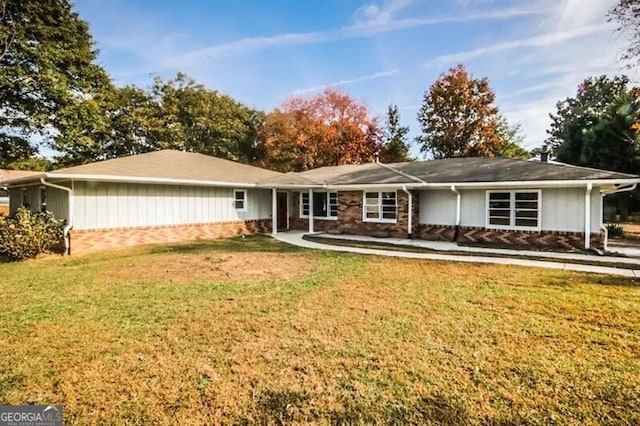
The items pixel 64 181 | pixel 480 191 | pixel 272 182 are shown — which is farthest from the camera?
pixel 272 182

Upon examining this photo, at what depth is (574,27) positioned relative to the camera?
11914mm

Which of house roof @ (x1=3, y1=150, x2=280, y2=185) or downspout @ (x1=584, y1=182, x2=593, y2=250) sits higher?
house roof @ (x1=3, y1=150, x2=280, y2=185)

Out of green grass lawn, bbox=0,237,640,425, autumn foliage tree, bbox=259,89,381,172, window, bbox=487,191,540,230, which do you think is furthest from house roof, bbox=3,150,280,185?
autumn foliage tree, bbox=259,89,381,172

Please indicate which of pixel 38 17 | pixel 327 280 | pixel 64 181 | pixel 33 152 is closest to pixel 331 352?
pixel 327 280

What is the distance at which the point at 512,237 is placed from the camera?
1223 cm

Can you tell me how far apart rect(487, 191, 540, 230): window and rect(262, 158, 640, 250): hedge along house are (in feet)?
0.10

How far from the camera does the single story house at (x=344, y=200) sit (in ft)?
37.1

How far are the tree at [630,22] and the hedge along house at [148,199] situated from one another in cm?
1448

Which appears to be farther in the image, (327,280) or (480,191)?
(480,191)

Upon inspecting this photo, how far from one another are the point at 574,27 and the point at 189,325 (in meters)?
15.3

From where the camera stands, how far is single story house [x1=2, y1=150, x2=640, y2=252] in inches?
445

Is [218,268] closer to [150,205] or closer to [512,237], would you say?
[150,205]

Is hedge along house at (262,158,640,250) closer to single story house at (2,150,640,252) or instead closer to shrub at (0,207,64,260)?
single story house at (2,150,640,252)

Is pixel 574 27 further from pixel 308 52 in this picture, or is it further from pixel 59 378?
pixel 59 378
